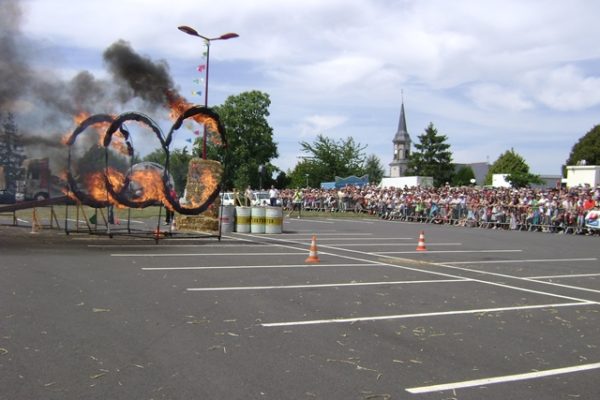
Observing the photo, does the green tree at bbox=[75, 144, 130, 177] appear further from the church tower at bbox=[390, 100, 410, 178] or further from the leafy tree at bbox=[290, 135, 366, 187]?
the church tower at bbox=[390, 100, 410, 178]

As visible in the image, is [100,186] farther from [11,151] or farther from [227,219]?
[227,219]

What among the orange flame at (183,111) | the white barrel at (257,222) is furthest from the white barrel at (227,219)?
the orange flame at (183,111)

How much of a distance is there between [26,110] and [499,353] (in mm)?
13957

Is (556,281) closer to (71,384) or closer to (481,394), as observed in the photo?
(481,394)

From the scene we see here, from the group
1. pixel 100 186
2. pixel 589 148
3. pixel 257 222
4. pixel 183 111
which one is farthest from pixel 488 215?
pixel 589 148

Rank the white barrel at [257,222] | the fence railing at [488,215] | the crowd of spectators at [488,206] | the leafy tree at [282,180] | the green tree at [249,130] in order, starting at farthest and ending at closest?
the leafy tree at [282,180], the green tree at [249,130], the fence railing at [488,215], the crowd of spectators at [488,206], the white barrel at [257,222]

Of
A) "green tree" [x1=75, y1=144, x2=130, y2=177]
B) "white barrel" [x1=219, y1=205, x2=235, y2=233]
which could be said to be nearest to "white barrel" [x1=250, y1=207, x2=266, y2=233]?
"white barrel" [x1=219, y1=205, x2=235, y2=233]

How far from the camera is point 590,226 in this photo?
23.8 m

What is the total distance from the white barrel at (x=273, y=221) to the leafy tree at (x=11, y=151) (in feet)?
27.7

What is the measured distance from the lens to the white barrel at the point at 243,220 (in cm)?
2114

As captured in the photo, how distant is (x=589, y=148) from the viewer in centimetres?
7475

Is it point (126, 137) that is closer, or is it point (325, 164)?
point (126, 137)

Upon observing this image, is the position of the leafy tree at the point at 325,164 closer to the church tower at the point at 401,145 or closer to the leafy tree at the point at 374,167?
the leafy tree at the point at 374,167

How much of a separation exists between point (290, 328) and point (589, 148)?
78.4 metres
